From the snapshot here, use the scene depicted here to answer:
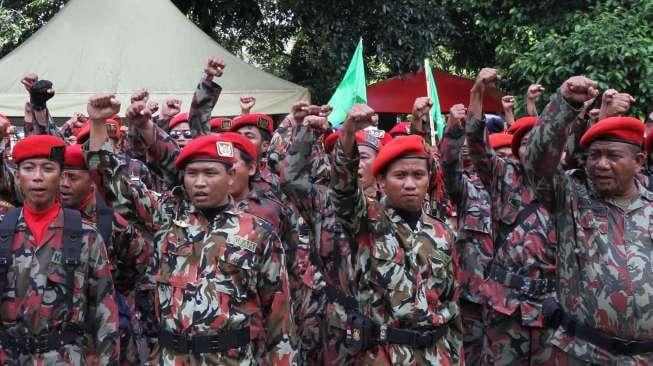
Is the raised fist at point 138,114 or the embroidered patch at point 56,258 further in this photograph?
the raised fist at point 138,114

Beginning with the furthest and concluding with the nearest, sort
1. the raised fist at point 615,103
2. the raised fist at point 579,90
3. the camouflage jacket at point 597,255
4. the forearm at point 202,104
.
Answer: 1. the forearm at point 202,104
2. the raised fist at point 615,103
3. the camouflage jacket at point 597,255
4. the raised fist at point 579,90

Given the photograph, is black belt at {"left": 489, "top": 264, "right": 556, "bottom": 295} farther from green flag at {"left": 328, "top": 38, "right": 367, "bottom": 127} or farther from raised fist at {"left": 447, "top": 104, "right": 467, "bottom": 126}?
green flag at {"left": 328, "top": 38, "right": 367, "bottom": 127}

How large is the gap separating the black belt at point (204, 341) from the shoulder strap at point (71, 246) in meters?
0.51

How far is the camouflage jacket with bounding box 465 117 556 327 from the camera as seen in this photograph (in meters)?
5.27

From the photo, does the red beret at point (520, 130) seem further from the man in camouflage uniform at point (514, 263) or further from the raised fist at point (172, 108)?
the raised fist at point (172, 108)

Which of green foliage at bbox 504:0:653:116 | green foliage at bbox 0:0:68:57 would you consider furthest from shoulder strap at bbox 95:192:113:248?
green foliage at bbox 0:0:68:57

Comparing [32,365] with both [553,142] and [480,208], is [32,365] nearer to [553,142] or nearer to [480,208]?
[553,142]

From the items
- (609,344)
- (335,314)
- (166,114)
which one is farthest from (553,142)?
(166,114)

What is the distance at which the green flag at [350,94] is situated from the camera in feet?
31.5

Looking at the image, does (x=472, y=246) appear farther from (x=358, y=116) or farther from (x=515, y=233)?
(x=358, y=116)

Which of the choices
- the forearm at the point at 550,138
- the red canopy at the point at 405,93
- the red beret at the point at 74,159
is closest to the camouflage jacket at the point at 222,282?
the red beret at the point at 74,159

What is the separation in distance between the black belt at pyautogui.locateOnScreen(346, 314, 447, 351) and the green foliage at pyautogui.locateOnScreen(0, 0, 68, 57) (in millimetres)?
13812

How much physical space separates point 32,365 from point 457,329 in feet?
6.93

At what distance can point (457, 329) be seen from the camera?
14.3 feet
